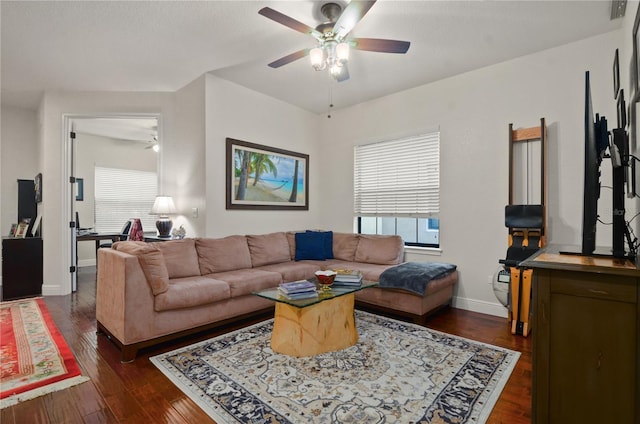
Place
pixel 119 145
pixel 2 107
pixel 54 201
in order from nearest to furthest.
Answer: pixel 54 201, pixel 2 107, pixel 119 145

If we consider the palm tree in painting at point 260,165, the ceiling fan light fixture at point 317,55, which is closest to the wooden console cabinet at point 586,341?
the ceiling fan light fixture at point 317,55

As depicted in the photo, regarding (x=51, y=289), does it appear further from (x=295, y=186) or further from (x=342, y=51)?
(x=342, y=51)

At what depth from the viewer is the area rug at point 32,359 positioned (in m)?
2.06

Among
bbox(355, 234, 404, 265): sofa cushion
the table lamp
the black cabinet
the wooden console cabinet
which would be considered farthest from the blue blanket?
the black cabinet

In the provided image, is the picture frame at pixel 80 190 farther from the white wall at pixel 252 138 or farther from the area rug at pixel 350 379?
the area rug at pixel 350 379

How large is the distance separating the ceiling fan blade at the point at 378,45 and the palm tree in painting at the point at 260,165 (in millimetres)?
2312

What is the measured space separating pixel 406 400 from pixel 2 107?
6947 millimetres

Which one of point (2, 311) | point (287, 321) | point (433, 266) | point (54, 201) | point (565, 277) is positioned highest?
point (54, 201)

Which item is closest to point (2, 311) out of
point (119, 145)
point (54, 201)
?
point (54, 201)

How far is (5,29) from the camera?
9.79 ft

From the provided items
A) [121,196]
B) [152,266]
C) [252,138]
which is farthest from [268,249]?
[121,196]

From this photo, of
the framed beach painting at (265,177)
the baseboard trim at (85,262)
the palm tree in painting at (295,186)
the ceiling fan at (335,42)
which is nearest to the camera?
the ceiling fan at (335,42)

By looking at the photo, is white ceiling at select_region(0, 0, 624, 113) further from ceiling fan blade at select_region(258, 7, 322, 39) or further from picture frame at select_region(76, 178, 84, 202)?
picture frame at select_region(76, 178, 84, 202)

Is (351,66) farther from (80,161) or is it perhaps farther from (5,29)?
(80,161)
